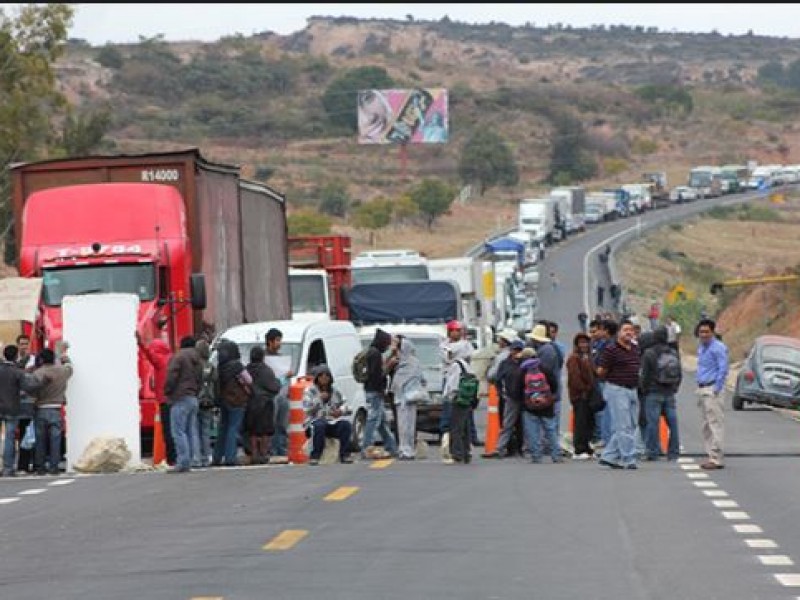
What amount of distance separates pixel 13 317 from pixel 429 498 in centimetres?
1183

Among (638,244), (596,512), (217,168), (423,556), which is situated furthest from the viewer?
(638,244)

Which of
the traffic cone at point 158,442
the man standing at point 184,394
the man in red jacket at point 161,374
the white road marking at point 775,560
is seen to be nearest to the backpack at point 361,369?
the man standing at point 184,394

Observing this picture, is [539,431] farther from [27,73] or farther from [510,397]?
[27,73]

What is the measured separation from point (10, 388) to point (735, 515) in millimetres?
11316

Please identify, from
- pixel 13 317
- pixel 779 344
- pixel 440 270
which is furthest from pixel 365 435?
pixel 440 270

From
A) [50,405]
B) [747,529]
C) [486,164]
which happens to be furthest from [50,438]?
[486,164]

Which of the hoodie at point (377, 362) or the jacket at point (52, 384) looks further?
the hoodie at point (377, 362)

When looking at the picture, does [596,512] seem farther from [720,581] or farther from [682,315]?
[682,315]

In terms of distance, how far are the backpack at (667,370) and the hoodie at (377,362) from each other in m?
3.58

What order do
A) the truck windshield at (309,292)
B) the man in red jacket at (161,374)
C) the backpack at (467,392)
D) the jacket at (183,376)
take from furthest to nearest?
1. the truck windshield at (309,292)
2. the man in red jacket at (161,374)
3. the jacket at (183,376)
4. the backpack at (467,392)

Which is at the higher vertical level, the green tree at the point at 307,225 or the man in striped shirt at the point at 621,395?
the man in striped shirt at the point at 621,395

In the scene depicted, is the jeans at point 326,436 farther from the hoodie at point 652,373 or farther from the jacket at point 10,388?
the hoodie at point 652,373

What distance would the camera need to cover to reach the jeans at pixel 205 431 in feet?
92.3

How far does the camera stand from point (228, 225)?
34.9 meters
